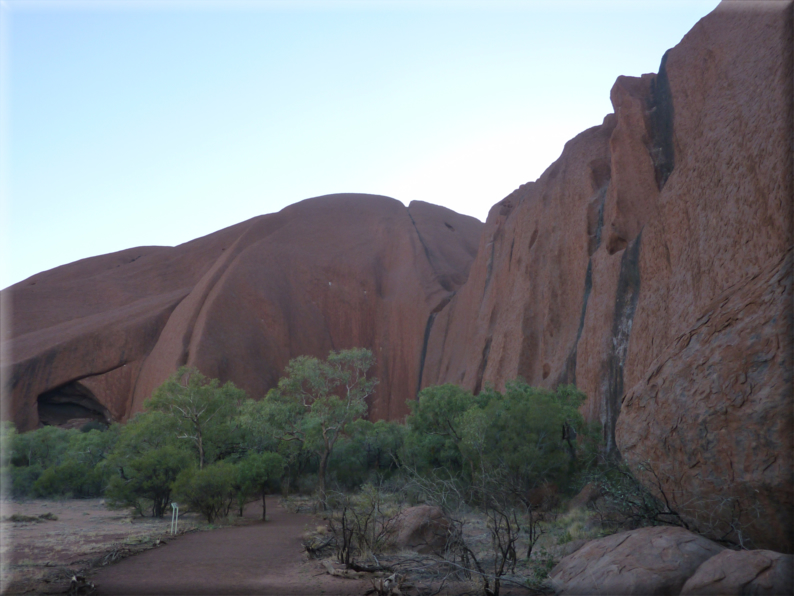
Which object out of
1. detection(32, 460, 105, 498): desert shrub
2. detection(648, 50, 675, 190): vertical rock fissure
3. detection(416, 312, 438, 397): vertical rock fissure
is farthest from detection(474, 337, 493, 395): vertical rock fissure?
detection(32, 460, 105, 498): desert shrub

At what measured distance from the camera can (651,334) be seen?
17.6 m

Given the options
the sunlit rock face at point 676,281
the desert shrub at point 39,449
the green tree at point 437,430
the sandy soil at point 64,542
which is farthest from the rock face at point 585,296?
the desert shrub at point 39,449

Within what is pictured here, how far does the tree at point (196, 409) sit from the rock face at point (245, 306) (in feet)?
60.3

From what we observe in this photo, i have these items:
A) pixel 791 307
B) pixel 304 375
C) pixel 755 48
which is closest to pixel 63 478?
pixel 304 375

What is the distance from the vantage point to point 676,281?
16.9 m

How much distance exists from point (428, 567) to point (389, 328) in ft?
134

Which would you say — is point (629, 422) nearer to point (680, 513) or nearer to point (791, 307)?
point (680, 513)

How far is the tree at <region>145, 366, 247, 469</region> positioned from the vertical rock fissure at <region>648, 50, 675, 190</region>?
1916 cm

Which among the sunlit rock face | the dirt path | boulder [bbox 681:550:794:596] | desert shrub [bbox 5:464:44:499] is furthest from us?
desert shrub [bbox 5:464:44:499]

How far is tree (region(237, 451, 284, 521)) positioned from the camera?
1827 centimetres

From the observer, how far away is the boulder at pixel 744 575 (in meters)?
4.88

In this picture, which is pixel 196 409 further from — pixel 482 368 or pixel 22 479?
pixel 482 368

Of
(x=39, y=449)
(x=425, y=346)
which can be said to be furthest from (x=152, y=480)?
(x=425, y=346)

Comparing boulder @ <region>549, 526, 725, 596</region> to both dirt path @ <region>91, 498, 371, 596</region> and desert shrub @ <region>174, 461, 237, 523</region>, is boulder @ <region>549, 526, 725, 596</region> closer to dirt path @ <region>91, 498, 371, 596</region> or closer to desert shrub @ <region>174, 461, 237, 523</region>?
dirt path @ <region>91, 498, 371, 596</region>
